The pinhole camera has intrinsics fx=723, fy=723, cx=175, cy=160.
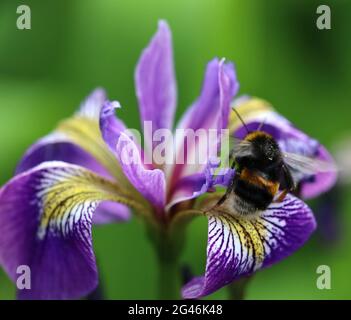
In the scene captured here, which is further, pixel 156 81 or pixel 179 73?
pixel 179 73

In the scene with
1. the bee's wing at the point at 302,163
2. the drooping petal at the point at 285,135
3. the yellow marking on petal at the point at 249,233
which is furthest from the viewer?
the drooping petal at the point at 285,135

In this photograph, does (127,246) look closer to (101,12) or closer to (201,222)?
(201,222)

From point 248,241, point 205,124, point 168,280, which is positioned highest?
point 205,124

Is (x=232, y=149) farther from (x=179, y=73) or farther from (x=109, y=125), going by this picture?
(x=179, y=73)

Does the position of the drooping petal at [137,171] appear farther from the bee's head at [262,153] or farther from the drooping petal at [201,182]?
the bee's head at [262,153]

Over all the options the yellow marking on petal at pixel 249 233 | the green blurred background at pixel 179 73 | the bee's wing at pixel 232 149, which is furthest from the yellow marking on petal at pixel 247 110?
the green blurred background at pixel 179 73

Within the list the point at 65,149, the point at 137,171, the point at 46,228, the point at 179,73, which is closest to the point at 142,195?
the point at 137,171

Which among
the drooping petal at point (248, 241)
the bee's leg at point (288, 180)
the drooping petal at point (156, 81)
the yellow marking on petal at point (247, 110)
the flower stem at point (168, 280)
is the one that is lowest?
the flower stem at point (168, 280)
